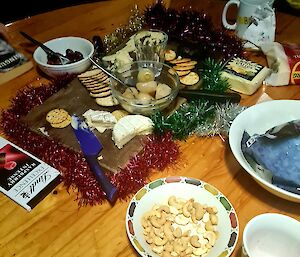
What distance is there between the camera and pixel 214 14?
1.46 metres

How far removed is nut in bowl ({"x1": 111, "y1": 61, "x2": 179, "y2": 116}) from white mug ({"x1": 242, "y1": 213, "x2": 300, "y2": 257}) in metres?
0.43

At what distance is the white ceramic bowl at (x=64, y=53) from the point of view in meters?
1.21

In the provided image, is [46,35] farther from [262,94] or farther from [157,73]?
[262,94]

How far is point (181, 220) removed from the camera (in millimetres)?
856

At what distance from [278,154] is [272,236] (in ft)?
0.66

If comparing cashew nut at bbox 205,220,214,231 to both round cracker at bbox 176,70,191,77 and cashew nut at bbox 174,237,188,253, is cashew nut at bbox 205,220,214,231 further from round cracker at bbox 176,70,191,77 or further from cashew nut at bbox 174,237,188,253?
round cracker at bbox 176,70,191,77

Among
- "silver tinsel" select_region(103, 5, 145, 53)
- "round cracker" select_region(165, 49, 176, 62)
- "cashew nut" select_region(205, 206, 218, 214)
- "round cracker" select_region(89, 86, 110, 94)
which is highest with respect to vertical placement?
"silver tinsel" select_region(103, 5, 145, 53)

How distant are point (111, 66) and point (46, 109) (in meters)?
0.22

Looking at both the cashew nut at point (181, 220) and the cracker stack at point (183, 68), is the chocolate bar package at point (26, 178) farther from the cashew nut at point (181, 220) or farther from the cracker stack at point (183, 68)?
the cracker stack at point (183, 68)

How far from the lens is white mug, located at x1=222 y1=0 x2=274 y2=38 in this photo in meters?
1.29

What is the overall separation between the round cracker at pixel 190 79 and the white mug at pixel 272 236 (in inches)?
19.9

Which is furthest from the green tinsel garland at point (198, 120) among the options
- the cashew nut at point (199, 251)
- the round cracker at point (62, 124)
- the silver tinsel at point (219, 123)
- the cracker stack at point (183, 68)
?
the cashew nut at point (199, 251)

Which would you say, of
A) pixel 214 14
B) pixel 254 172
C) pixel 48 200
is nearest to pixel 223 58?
pixel 214 14

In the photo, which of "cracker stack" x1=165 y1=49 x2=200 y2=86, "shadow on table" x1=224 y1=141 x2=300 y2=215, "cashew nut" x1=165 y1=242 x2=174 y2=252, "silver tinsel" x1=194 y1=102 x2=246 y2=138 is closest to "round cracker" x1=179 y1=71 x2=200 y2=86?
"cracker stack" x1=165 y1=49 x2=200 y2=86
